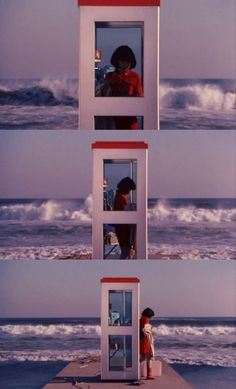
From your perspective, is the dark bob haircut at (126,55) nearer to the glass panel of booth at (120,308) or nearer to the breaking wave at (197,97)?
the breaking wave at (197,97)

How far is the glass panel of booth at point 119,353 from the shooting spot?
2.88 metres

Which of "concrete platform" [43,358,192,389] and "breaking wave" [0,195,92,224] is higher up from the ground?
"breaking wave" [0,195,92,224]

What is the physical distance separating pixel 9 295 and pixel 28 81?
Answer: 0.66 metres

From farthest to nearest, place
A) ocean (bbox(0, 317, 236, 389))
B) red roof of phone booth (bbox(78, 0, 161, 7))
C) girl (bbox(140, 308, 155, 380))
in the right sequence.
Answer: ocean (bbox(0, 317, 236, 389))
girl (bbox(140, 308, 155, 380))
red roof of phone booth (bbox(78, 0, 161, 7))

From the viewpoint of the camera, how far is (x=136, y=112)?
9.41 feet

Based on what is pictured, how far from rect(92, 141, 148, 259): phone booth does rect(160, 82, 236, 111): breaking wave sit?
0.31 metres

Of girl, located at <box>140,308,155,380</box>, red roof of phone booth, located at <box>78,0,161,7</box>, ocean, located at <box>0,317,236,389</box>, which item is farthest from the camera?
ocean, located at <box>0,317,236,389</box>

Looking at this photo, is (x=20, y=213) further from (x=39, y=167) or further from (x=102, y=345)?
(x=102, y=345)

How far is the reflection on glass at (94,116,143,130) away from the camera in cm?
290

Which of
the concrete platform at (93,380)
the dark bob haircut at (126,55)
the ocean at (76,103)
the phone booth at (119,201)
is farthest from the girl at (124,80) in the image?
the concrete platform at (93,380)

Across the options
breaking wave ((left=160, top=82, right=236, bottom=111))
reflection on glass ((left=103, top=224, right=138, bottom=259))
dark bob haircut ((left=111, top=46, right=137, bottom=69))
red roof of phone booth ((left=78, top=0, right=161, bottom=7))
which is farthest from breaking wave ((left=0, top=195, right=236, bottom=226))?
red roof of phone booth ((left=78, top=0, right=161, bottom=7))

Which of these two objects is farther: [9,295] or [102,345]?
[9,295]

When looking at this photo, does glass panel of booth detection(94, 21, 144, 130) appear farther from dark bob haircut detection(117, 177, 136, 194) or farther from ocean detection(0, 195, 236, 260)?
ocean detection(0, 195, 236, 260)

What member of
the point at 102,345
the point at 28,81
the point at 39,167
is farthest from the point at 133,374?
the point at 28,81
